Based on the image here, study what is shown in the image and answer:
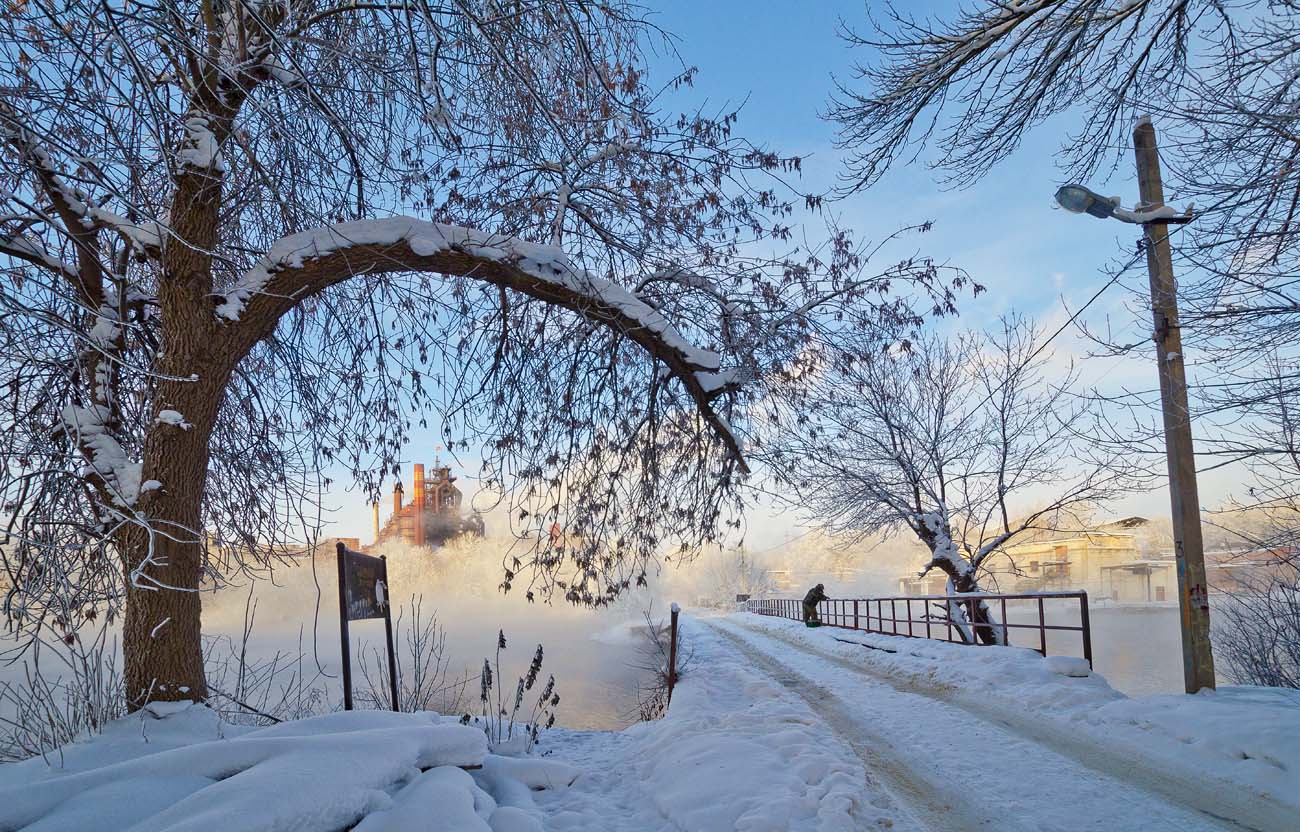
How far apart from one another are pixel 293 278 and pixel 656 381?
12.7ft

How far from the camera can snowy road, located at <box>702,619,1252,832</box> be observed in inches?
167

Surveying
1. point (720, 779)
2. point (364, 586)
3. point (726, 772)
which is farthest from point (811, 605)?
point (364, 586)

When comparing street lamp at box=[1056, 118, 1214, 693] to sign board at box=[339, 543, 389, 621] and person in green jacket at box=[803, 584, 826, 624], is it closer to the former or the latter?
sign board at box=[339, 543, 389, 621]

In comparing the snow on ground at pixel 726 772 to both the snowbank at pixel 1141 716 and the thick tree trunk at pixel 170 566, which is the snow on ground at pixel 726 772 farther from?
the thick tree trunk at pixel 170 566

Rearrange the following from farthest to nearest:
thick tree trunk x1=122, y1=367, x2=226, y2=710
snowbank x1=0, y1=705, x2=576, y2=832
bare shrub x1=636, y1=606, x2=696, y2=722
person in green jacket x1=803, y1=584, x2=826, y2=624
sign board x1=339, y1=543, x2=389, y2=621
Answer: person in green jacket x1=803, y1=584, x2=826, y2=624 → bare shrub x1=636, y1=606, x2=696, y2=722 → sign board x1=339, y1=543, x2=389, y2=621 → thick tree trunk x1=122, y1=367, x2=226, y2=710 → snowbank x1=0, y1=705, x2=576, y2=832

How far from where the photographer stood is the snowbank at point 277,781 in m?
3.00

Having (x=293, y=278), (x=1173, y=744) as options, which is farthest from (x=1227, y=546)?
(x=293, y=278)

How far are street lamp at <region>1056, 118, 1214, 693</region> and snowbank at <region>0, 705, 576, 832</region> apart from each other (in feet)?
23.6

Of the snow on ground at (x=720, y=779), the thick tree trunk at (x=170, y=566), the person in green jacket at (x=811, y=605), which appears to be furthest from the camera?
the person in green jacket at (x=811, y=605)

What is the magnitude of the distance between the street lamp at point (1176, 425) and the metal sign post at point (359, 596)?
775 centimetres

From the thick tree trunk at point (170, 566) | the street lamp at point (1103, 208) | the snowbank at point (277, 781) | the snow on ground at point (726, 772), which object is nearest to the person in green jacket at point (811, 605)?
the snow on ground at point (726, 772)

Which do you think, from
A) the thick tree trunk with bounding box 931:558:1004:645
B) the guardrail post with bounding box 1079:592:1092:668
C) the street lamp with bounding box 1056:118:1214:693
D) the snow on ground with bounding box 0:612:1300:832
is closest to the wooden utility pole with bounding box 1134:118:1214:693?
the street lamp with bounding box 1056:118:1214:693

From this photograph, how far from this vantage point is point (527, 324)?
8133 mm

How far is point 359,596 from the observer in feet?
18.2
